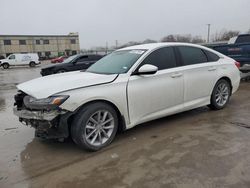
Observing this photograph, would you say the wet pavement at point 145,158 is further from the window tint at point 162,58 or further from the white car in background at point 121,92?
the window tint at point 162,58

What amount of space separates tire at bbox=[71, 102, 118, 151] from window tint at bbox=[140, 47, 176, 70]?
117 centimetres

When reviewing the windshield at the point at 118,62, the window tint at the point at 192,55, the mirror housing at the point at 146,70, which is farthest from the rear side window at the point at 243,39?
the mirror housing at the point at 146,70

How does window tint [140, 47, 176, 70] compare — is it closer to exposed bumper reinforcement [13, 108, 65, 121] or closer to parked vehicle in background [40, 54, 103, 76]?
exposed bumper reinforcement [13, 108, 65, 121]

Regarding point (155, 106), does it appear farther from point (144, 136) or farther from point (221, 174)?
point (221, 174)

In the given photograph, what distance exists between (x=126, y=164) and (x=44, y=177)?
1.07m

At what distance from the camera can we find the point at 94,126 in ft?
11.9

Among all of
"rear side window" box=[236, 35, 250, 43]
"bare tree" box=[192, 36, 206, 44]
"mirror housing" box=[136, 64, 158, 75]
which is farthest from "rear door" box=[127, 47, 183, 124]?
"bare tree" box=[192, 36, 206, 44]

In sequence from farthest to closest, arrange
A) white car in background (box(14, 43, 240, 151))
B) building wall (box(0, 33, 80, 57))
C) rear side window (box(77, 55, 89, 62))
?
building wall (box(0, 33, 80, 57)) → rear side window (box(77, 55, 89, 62)) → white car in background (box(14, 43, 240, 151))

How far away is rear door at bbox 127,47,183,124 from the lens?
394 centimetres

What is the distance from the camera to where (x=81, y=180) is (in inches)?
114

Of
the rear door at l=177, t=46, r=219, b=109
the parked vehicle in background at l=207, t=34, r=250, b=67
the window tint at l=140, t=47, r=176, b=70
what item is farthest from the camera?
the parked vehicle in background at l=207, t=34, r=250, b=67

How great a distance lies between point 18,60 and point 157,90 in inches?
1236

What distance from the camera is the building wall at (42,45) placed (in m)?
67.0

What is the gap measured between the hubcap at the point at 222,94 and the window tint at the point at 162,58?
1.51 metres
